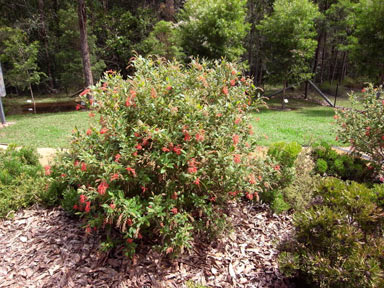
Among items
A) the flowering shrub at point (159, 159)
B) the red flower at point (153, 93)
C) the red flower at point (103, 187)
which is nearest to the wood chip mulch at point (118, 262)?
the flowering shrub at point (159, 159)

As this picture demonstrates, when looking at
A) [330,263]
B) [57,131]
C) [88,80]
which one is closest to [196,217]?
[330,263]

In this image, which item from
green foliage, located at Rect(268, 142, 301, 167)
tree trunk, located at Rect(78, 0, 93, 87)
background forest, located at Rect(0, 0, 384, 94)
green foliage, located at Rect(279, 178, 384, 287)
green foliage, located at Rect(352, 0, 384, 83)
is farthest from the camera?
background forest, located at Rect(0, 0, 384, 94)

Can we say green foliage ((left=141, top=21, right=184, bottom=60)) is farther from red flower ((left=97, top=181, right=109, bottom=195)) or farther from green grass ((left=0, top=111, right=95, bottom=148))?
red flower ((left=97, top=181, right=109, bottom=195))

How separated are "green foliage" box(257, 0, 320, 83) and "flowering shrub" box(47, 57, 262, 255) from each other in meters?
13.2

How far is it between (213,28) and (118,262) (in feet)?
42.6

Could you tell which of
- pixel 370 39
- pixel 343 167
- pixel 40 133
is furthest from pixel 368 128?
pixel 370 39

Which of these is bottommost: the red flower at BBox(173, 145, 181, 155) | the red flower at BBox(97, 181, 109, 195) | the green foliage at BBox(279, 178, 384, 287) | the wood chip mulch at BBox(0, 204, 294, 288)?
the wood chip mulch at BBox(0, 204, 294, 288)

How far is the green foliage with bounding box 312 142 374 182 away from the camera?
4.19 m

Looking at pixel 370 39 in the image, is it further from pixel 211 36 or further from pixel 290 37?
pixel 211 36

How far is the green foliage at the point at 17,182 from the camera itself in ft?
11.0

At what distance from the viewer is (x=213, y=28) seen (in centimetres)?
1344

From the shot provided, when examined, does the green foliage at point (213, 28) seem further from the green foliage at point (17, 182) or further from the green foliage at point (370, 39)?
the green foliage at point (17, 182)

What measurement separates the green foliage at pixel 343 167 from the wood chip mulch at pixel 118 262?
5.23 ft

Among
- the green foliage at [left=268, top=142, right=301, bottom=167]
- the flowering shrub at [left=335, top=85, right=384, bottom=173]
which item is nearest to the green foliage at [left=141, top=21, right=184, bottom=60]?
the flowering shrub at [left=335, top=85, right=384, bottom=173]
